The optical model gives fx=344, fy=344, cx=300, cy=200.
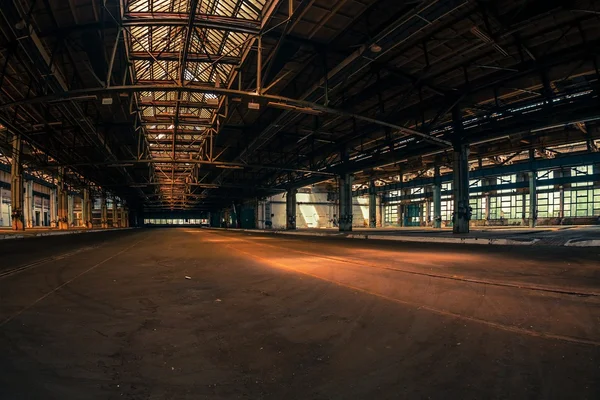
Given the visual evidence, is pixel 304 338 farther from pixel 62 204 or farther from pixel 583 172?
pixel 583 172

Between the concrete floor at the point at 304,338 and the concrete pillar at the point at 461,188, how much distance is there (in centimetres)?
1421

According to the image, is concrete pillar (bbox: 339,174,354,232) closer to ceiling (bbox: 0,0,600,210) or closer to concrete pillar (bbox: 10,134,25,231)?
ceiling (bbox: 0,0,600,210)

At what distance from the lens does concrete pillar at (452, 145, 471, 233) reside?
798 inches

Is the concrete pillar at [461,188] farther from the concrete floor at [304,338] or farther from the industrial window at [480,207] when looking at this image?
the industrial window at [480,207]

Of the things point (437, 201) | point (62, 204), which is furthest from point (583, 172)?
point (62, 204)

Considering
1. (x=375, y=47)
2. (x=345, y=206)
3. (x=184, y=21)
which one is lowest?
(x=345, y=206)

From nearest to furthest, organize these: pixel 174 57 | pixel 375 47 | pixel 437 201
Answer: pixel 375 47 → pixel 174 57 → pixel 437 201

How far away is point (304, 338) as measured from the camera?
3508mm

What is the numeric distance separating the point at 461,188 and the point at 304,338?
19565mm

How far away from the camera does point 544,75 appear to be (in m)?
14.9

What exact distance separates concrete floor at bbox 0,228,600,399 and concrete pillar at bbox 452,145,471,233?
14.2 meters

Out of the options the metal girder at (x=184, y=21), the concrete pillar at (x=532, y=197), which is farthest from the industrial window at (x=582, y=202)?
the metal girder at (x=184, y=21)

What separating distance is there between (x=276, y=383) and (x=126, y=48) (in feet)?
46.1

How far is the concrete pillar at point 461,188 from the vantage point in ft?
66.5
